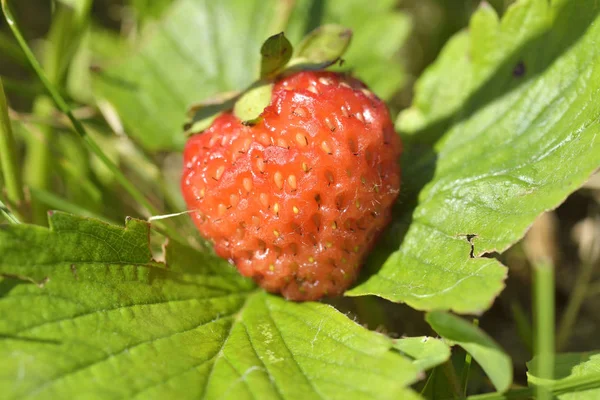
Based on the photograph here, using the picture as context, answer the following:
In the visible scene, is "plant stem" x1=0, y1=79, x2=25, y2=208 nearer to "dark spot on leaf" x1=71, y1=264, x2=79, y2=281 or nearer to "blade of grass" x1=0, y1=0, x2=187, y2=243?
"blade of grass" x1=0, y1=0, x2=187, y2=243

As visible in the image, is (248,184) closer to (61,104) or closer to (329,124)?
(329,124)

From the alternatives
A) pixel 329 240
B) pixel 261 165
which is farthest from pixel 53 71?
pixel 329 240

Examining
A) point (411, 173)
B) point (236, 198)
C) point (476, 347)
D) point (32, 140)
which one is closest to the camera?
point (476, 347)

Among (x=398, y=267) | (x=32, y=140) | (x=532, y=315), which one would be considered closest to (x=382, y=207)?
(x=398, y=267)

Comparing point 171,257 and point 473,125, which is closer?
point 171,257

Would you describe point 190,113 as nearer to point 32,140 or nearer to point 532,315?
point 32,140

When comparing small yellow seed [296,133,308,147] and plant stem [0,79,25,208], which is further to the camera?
plant stem [0,79,25,208]

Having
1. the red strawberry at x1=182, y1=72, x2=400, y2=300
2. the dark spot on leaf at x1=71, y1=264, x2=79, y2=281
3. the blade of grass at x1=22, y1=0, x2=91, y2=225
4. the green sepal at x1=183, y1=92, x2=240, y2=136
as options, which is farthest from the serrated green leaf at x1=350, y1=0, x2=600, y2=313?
the blade of grass at x1=22, y1=0, x2=91, y2=225
